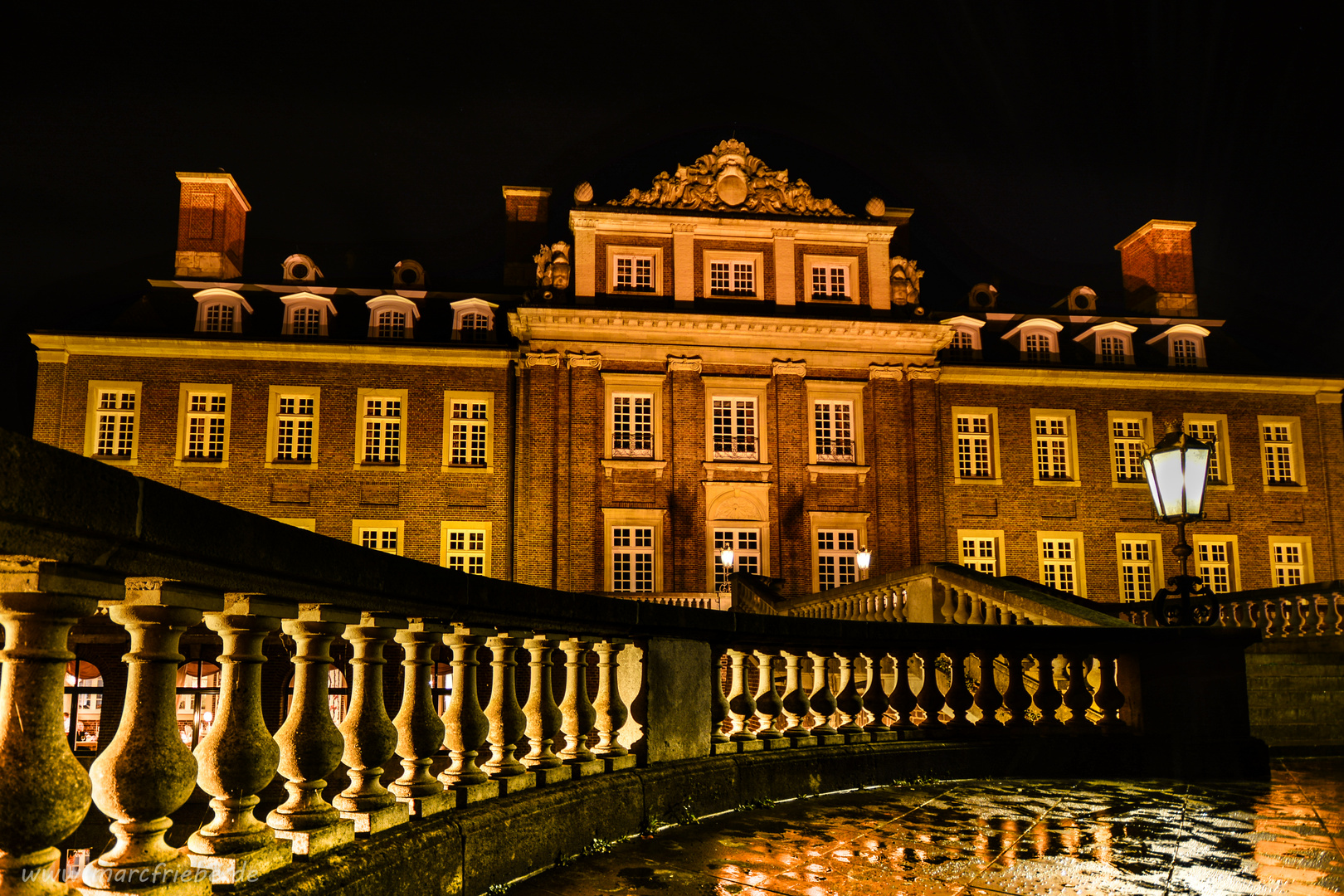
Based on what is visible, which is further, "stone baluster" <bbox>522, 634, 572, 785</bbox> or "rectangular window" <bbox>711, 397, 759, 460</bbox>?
"rectangular window" <bbox>711, 397, 759, 460</bbox>

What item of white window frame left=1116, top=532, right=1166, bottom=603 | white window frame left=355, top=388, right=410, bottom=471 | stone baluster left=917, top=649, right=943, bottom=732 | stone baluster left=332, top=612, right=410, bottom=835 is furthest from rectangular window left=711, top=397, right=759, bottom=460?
stone baluster left=332, top=612, right=410, bottom=835

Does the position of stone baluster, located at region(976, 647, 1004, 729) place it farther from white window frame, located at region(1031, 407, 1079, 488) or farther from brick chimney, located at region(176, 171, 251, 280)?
brick chimney, located at region(176, 171, 251, 280)

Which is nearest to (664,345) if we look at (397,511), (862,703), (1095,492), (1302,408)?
(397,511)

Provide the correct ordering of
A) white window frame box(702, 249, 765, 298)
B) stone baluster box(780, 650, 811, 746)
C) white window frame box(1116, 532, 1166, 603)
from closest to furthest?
1. stone baluster box(780, 650, 811, 746)
2. white window frame box(702, 249, 765, 298)
3. white window frame box(1116, 532, 1166, 603)

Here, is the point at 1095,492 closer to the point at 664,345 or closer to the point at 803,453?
the point at 803,453

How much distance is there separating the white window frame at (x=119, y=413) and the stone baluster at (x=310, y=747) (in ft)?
105

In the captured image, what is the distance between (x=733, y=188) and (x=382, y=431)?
1328cm

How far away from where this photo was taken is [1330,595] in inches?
695

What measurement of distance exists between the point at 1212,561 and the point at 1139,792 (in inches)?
1237

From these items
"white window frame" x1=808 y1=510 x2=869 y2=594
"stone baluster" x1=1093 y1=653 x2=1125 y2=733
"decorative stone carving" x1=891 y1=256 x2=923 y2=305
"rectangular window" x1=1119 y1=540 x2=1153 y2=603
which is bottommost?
"stone baluster" x1=1093 y1=653 x2=1125 y2=733

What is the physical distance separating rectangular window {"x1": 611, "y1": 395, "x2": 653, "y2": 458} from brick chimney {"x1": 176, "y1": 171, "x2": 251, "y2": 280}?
14.6 meters

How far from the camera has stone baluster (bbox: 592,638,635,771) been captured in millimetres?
5645

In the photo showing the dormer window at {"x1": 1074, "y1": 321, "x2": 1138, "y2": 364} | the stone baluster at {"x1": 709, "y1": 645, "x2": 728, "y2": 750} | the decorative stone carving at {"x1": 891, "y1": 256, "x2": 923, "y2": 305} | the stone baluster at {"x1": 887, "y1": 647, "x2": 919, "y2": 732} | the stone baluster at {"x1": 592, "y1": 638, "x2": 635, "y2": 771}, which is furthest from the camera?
the dormer window at {"x1": 1074, "y1": 321, "x2": 1138, "y2": 364}

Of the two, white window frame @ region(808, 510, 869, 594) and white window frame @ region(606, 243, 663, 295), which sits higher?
white window frame @ region(606, 243, 663, 295)
